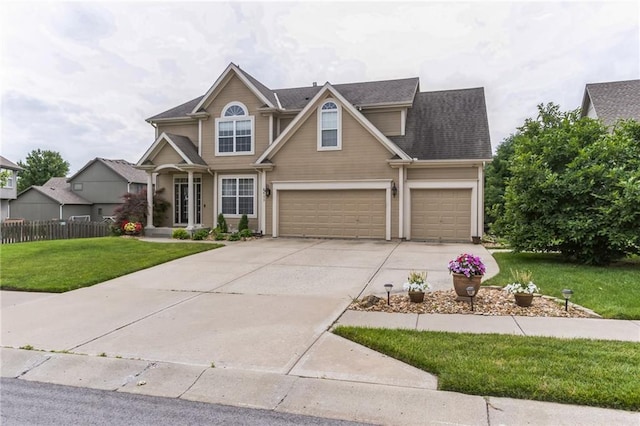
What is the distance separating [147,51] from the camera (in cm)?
1531

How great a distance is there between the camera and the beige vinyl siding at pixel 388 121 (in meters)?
17.7

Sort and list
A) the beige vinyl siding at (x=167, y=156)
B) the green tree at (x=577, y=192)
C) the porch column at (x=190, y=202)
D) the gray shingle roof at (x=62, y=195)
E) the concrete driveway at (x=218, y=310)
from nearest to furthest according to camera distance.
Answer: the concrete driveway at (x=218, y=310)
the green tree at (x=577, y=192)
the porch column at (x=190, y=202)
the beige vinyl siding at (x=167, y=156)
the gray shingle roof at (x=62, y=195)

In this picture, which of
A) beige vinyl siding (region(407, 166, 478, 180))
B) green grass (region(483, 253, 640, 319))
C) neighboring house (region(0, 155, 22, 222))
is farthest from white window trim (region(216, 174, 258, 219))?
neighboring house (region(0, 155, 22, 222))

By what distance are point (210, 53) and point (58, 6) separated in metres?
8.63

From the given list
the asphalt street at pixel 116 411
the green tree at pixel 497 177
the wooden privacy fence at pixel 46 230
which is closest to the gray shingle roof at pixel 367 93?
the green tree at pixel 497 177

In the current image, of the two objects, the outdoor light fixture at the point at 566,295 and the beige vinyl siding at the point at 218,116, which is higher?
the beige vinyl siding at the point at 218,116

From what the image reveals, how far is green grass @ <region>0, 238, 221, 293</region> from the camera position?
27.5 ft

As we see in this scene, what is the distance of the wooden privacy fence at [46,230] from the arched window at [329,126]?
11.8m

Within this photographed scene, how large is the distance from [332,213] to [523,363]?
13.0 meters

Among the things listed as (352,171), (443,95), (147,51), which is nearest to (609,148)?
(352,171)

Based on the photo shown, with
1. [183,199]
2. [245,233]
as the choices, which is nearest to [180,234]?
[183,199]

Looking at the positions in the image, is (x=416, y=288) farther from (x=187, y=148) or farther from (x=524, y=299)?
(x=187, y=148)

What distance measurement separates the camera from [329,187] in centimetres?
1672

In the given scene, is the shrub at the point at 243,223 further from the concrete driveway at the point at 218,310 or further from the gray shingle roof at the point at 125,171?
the gray shingle roof at the point at 125,171
